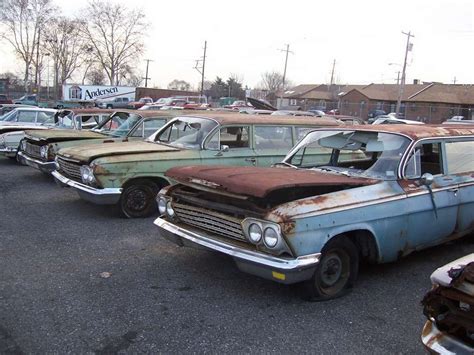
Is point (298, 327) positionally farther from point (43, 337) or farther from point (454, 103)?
point (454, 103)

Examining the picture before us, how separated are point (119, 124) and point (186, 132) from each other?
317 centimetres

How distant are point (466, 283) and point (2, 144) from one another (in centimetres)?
1153

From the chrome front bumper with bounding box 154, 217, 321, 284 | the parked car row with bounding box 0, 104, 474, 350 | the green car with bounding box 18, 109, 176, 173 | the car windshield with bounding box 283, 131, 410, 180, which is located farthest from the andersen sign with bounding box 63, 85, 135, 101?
the chrome front bumper with bounding box 154, 217, 321, 284

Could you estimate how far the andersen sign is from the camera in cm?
5131

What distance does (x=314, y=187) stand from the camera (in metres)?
4.08

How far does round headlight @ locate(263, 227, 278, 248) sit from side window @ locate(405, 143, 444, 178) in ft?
5.63

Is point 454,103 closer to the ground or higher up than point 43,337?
higher up

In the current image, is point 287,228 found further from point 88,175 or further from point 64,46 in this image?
point 64,46

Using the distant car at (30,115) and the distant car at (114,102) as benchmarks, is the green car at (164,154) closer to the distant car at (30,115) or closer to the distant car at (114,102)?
the distant car at (30,115)

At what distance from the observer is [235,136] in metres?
7.28

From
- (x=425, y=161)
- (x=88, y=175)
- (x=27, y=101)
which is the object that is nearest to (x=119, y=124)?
(x=88, y=175)

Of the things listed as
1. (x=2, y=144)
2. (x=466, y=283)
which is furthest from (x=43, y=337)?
(x=2, y=144)

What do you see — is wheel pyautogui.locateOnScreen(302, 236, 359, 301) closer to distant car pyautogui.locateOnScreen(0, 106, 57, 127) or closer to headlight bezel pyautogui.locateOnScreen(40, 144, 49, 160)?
headlight bezel pyautogui.locateOnScreen(40, 144, 49, 160)

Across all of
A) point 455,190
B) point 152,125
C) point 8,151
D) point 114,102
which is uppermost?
point 114,102
